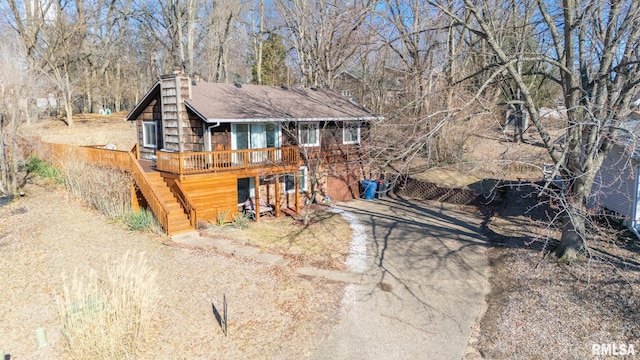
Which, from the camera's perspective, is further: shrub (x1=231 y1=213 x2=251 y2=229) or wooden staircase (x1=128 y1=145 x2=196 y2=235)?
shrub (x1=231 y1=213 x2=251 y2=229)

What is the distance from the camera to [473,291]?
10211mm

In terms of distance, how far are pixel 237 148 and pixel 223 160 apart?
1526mm

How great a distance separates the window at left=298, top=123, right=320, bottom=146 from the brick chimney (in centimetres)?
527

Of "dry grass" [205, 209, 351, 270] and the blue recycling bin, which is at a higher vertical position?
the blue recycling bin

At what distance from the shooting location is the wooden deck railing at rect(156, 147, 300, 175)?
1501 cm

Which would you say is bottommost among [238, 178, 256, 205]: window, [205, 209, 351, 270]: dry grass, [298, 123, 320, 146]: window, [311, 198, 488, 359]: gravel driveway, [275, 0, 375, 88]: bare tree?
[311, 198, 488, 359]: gravel driveway

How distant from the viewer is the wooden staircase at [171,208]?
13867mm

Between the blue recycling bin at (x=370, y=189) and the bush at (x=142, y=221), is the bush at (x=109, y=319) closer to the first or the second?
the bush at (x=142, y=221)

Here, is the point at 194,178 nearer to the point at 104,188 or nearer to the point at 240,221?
the point at 240,221

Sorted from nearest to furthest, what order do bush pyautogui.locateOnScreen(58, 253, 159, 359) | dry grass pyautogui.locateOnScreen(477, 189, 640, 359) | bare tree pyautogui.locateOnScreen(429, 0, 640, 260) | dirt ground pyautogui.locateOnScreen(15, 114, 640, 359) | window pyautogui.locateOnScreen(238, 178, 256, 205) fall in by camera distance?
bush pyautogui.locateOnScreen(58, 253, 159, 359), dry grass pyautogui.locateOnScreen(477, 189, 640, 359), dirt ground pyautogui.locateOnScreen(15, 114, 640, 359), bare tree pyautogui.locateOnScreen(429, 0, 640, 260), window pyautogui.locateOnScreen(238, 178, 256, 205)

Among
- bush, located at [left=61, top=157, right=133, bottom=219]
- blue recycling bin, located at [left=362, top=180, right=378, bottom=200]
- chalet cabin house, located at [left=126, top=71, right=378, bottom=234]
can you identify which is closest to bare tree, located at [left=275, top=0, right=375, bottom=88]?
chalet cabin house, located at [left=126, top=71, right=378, bottom=234]

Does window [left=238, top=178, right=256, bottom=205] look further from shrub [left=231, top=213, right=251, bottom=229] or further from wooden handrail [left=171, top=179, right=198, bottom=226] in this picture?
wooden handrail [left=171, top=179, right=198, bottom=226]

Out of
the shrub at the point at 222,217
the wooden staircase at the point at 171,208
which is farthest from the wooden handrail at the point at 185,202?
the shrub at the point at 222,217

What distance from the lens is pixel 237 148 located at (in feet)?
57.2
